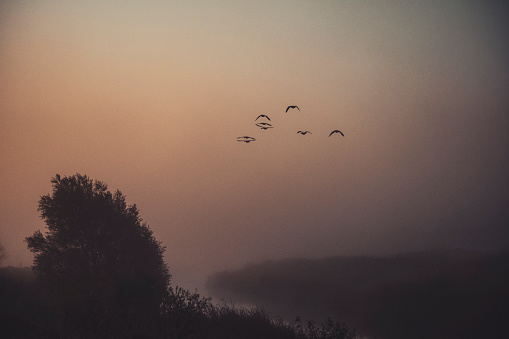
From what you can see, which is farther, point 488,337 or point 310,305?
point 310,305

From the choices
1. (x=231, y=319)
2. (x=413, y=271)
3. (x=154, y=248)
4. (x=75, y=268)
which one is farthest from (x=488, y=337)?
(x=75, y=268)

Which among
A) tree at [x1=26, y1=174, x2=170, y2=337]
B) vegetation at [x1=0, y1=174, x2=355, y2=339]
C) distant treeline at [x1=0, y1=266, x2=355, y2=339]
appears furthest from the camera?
tree at [x1=26, y1=174, x2=170, y2=337]

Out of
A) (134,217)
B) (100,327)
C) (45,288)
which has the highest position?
(134,217)

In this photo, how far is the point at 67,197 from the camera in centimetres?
3297

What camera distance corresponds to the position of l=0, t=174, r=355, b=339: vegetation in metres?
18.7

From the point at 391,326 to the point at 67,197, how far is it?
116 ft

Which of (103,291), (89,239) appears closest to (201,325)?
(103,291)

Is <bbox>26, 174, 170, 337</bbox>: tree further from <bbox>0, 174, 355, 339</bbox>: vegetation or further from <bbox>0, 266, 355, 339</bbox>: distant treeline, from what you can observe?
<bbox>0, 266, 355, 339</bbox>: distant treeline

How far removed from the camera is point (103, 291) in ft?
73.6

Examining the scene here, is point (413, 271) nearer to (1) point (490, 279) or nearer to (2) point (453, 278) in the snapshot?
(2) point (453, 278)

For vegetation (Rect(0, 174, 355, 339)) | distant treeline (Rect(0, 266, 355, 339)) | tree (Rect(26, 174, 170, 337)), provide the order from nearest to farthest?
distant treeline (Rect(0, 266, 355, 339)) < vegetation (Rect(0, 174, 355, 339)) < tree (Rect(26, 174, 170, 337))

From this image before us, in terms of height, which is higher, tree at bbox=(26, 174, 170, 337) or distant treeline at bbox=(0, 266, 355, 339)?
tree at bbox=(26, 174, 170, 337)

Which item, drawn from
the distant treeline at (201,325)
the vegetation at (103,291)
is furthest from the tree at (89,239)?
the distant treeline at (201,325)

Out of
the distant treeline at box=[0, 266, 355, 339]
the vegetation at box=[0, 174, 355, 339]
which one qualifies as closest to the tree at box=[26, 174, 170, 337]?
the vegetation at box=[0, 174, 355, 339]
